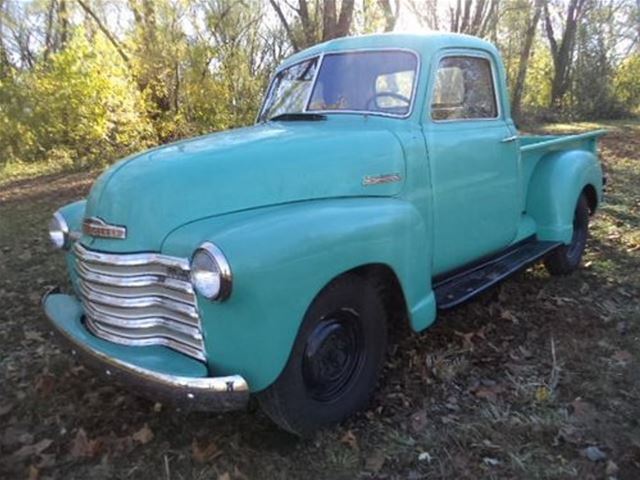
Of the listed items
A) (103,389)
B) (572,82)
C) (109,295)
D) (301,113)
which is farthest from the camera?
(572,82)

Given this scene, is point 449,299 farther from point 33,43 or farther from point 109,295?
point 33,43

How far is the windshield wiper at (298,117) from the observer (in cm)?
364

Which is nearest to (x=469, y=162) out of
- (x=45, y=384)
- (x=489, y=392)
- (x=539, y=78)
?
(x=489, y=392)

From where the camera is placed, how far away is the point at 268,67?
49.7ft

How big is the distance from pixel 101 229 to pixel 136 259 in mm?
292

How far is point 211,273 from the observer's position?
7.52 feet

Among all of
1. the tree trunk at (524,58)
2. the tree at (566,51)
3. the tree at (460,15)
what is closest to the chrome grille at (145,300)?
the tree at (460,15)

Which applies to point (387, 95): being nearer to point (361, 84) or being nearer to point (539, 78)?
point (361, 84)

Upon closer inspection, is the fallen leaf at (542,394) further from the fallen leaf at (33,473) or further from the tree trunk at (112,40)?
the tree trunk at (112,40)

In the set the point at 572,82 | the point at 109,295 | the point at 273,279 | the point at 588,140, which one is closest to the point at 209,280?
the point at 273,279

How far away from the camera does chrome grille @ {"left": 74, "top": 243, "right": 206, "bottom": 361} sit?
246cm

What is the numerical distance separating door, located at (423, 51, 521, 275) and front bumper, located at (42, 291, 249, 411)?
1.70 metres

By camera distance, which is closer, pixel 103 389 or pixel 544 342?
pixel 103 389

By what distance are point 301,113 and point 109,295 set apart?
1723 mm
